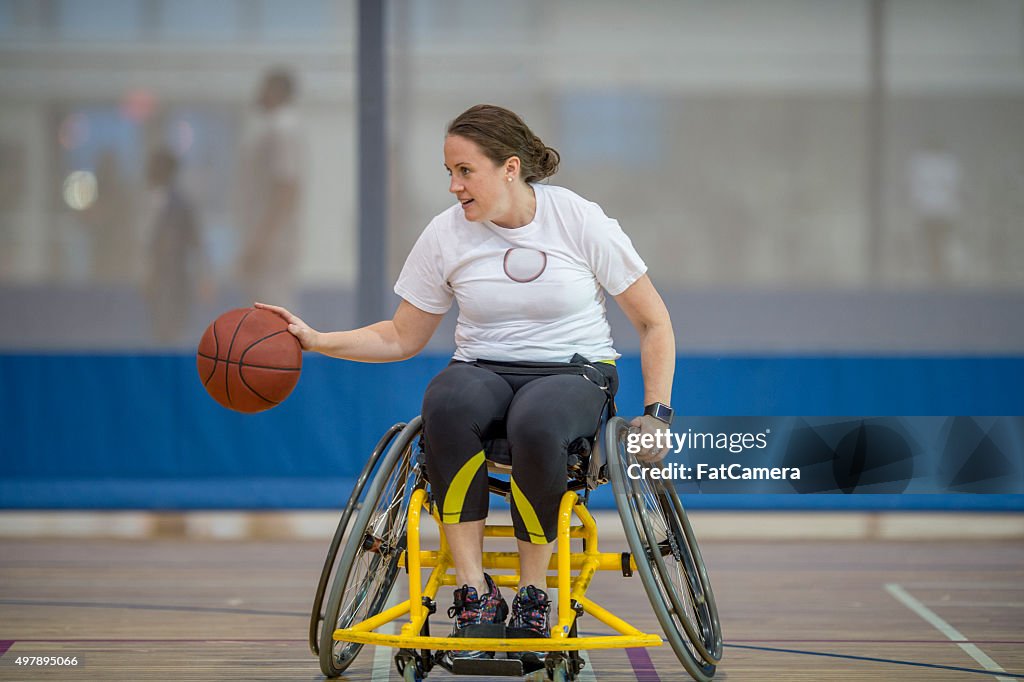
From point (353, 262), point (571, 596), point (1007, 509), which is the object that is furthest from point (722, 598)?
point (353, 262)

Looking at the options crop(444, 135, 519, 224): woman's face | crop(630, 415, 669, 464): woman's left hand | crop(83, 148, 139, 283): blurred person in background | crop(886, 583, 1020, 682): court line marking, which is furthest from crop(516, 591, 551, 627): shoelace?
crop(83, 148, 139, 283): blurred person in background

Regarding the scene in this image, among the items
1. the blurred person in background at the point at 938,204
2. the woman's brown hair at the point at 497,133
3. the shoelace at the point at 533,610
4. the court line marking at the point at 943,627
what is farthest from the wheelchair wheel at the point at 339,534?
the blurred person in background at the point at 938,204

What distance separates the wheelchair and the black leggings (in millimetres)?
49

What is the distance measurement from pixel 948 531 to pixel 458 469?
2.71m

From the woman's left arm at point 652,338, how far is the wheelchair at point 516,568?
11 centimetres

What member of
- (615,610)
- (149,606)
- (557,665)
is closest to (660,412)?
(557,665)

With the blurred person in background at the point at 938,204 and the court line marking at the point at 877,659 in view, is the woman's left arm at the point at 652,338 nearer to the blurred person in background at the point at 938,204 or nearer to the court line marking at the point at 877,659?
the court line marking at the point at 877,659

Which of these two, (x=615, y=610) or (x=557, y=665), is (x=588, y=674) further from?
(x=615, y=610)

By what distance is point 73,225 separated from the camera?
5.75m

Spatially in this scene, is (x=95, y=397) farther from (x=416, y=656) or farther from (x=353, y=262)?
(x=416, y=656)

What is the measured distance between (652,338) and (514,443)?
0.41 m

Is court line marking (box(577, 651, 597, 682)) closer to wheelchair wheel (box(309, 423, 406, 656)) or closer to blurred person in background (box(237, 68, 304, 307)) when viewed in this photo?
wheelchair wheel (box(309, 423, 406, 656))

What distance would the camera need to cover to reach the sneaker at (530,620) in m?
2.28

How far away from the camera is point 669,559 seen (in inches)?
116
